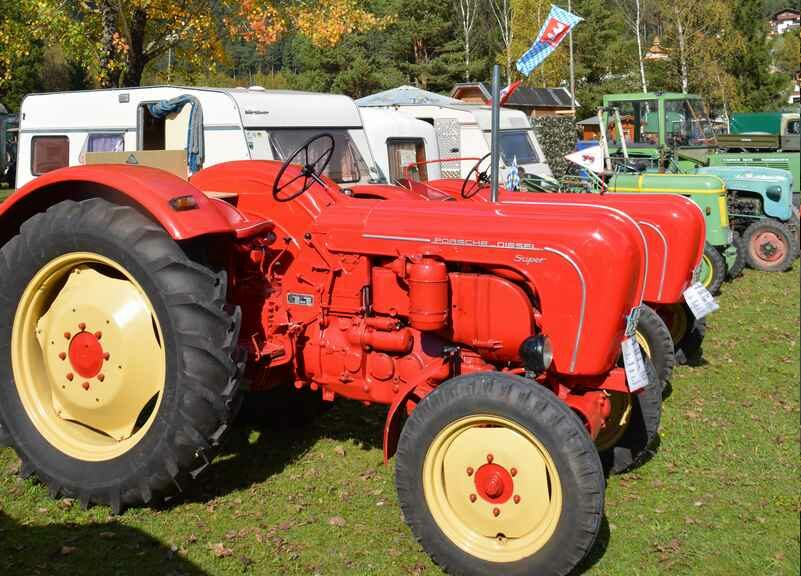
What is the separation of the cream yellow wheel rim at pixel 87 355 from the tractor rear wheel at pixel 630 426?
2.28 m

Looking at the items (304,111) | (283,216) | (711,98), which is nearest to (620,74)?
(711,98)

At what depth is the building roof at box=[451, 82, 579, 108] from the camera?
104 ft

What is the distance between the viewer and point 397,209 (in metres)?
3.90

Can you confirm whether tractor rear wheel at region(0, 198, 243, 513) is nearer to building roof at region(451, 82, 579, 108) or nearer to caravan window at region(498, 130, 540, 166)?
caravan window at region(498, 130, 540, 166)

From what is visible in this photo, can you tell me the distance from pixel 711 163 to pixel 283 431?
906cm

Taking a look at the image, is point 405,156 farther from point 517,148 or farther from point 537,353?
point 537,353

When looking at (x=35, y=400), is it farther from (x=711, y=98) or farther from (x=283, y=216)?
(x=711, y=98)

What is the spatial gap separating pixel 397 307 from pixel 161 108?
5247 mm

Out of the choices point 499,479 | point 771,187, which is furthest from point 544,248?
point 771,187

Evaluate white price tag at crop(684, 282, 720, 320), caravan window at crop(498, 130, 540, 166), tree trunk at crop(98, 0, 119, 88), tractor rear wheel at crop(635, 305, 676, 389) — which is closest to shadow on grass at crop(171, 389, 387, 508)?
tractor rear wheel at crop(635, 305, 676, 389)

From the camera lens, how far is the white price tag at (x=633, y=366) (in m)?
3.55

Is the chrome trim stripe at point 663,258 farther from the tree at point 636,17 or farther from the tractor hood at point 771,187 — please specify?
the tree at point 636,17

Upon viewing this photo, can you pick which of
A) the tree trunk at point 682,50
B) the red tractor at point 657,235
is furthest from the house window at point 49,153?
the tree trunk at point 682,50

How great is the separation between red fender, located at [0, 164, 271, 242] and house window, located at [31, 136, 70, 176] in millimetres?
5113
